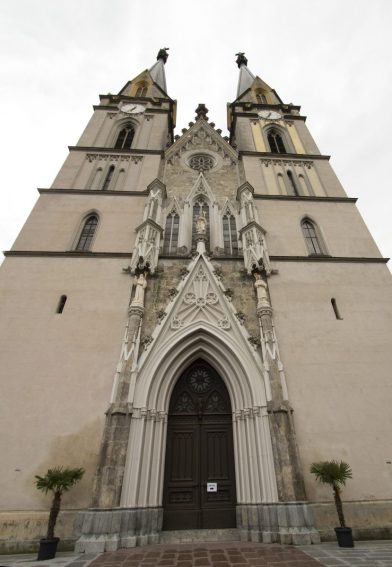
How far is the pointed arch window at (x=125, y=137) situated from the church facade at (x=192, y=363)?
505cm

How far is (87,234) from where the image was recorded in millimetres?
13133

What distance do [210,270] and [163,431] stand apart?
571 centimetres

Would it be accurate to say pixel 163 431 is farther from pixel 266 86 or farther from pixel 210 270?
pixel 266 86

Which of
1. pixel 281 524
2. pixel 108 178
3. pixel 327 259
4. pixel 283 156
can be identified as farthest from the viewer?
pixel 283 156

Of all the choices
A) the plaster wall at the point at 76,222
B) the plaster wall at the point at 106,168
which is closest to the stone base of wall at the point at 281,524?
the plaster wall at the point at 76,222

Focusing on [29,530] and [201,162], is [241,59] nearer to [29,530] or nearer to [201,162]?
[201,162]

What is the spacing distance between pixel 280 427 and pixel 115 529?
453cm

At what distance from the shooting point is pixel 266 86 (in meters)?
26.2

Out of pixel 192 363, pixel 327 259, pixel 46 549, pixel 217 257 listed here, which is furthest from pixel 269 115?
pixel 46 549

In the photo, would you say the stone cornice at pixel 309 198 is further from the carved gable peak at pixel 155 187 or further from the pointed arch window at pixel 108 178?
the pointed arch window at pixel 108 178

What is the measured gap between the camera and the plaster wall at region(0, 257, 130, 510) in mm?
7723

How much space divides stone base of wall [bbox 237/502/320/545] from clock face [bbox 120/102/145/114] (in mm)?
22516

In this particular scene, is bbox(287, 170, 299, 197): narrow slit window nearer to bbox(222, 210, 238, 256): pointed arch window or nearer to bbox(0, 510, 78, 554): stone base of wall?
bbox(222, 210, 238, 256): pointed arch window

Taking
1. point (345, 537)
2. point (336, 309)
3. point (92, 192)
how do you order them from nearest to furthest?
point (345, 537), point (336, 309), point (92, 192)
